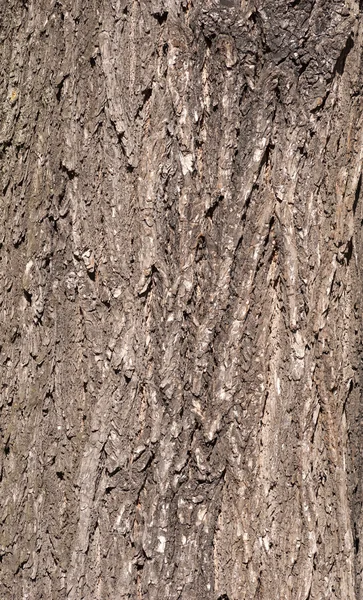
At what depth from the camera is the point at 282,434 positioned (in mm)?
1969

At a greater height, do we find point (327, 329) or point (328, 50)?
point (328, 50)

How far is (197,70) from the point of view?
6.23 ft

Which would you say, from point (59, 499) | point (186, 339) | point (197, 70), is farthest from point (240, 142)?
point (59, 499)

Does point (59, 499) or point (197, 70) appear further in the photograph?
point (59, 499)

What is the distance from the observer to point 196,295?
1.94 m

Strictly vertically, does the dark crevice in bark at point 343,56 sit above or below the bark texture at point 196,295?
above

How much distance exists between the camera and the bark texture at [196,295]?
1907 millimetres

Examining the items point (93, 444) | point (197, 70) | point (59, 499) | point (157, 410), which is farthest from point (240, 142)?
point (59, 499)

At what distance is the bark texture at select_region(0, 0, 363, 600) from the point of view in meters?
1.91

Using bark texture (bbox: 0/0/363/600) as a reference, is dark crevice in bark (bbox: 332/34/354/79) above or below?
above

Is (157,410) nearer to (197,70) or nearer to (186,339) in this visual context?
(186,339)

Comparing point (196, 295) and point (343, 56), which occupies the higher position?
point (343, 56)

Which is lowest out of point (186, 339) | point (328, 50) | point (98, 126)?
point (186, 339)

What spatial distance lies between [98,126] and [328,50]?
1.92 ft
